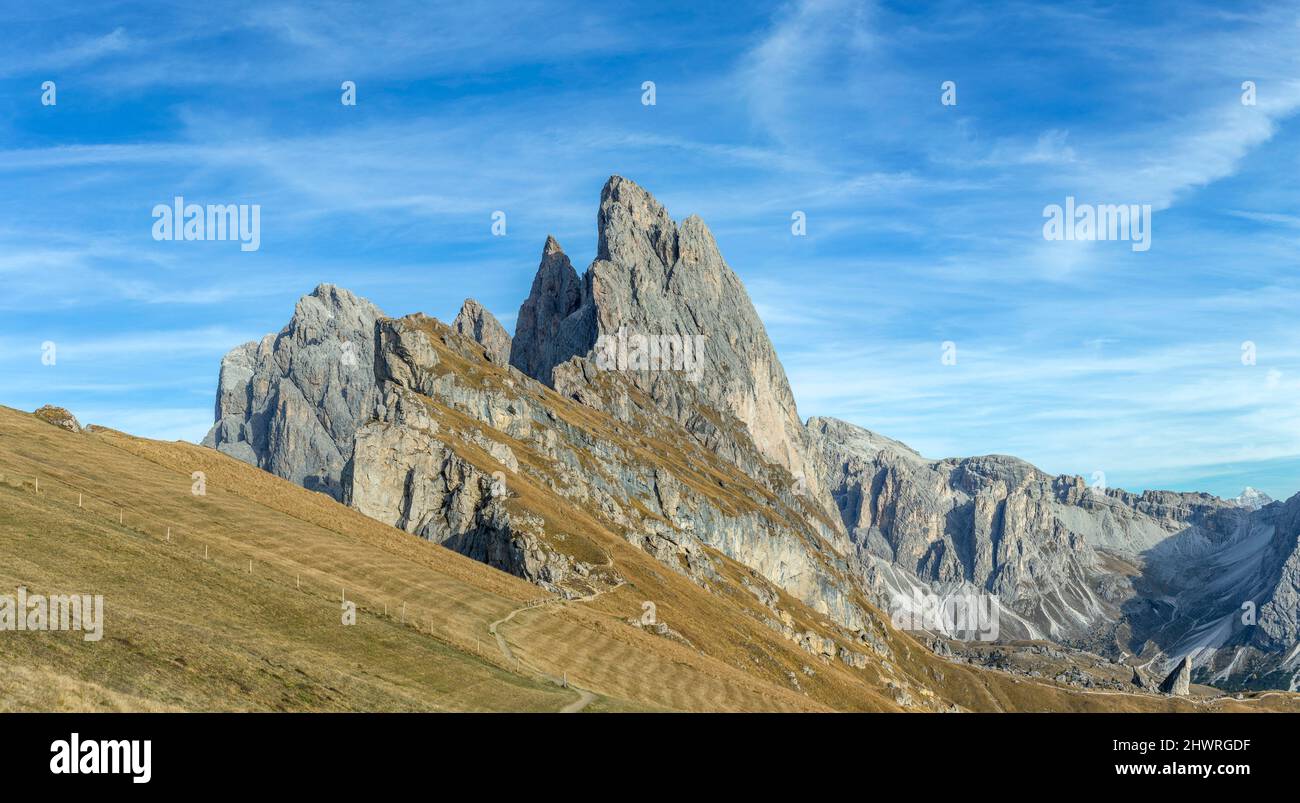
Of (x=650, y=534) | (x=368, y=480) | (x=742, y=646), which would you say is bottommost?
(x=742, y=646)

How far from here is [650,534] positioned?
Answer: 649 ft

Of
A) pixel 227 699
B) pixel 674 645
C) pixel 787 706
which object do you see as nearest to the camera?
pixel 227 699

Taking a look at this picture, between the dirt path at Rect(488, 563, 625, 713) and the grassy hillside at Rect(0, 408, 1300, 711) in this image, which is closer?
the grassy hillside at Rect(0, 408, 1300, 711)

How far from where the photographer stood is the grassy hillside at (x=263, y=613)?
3990cm

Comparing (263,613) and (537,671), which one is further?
(537,671)

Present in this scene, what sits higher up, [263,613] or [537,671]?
[263,613]

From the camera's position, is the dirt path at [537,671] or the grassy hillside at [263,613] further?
the dirt path at [537,671]

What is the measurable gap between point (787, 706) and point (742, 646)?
5572 centimetres

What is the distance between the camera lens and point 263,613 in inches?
2248

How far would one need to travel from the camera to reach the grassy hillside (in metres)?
39.9

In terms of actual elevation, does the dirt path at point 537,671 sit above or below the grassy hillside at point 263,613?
below

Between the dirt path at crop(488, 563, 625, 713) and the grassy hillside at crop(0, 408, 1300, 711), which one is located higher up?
the grassy hillside at crop(0, 408, 1300, 711)
